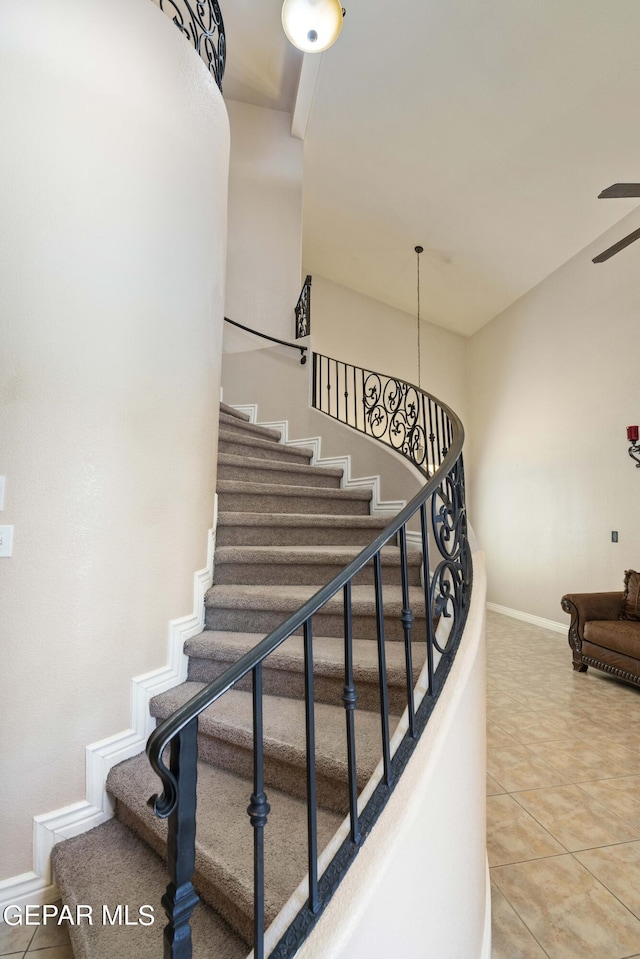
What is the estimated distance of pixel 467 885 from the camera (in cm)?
130

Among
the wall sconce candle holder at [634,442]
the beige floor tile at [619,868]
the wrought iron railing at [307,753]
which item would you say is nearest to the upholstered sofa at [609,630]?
the wall sconce candle holder at [634,442]

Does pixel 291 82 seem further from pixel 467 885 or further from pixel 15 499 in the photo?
pixel 467 885

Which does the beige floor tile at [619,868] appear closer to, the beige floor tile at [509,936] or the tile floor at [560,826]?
the tile floor at [560,826]

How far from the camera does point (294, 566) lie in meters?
2.36

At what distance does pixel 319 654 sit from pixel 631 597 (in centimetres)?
377

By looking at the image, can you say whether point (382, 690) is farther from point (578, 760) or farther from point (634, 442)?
point (634, 442)

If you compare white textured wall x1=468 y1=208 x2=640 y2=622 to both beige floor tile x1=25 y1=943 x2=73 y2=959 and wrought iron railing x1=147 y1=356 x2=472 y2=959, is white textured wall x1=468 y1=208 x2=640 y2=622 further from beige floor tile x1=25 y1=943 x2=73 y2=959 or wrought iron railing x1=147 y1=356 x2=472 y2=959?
beige floor tile x1=25 y1=943 x2=73 y2=959

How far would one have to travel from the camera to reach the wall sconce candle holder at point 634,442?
435 centimetres

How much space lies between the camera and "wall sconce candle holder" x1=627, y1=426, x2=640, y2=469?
4.35 meters

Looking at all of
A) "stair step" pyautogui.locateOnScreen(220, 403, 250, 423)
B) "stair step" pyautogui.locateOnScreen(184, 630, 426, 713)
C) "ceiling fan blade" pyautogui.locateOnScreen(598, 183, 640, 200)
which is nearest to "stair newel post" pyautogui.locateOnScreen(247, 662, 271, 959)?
"stair step" pyautogui.locateOnScreen(184, 630, 426, 713)

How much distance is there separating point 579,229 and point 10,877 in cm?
638

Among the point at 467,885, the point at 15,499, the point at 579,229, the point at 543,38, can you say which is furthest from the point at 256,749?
the point at 579,229

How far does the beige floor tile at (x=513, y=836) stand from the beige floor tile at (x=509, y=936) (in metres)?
0.23

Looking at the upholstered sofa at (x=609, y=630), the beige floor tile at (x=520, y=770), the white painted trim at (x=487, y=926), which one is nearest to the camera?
the white painted trim at (x=487, y=926)
